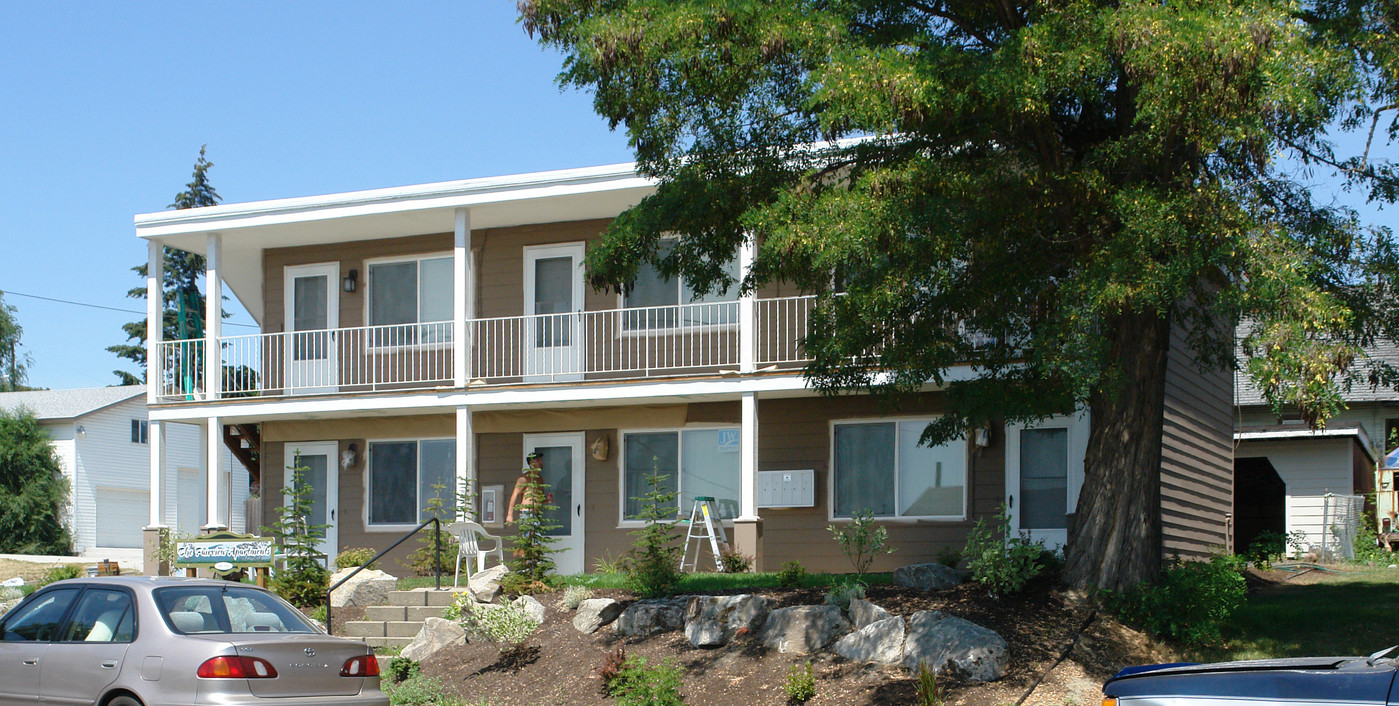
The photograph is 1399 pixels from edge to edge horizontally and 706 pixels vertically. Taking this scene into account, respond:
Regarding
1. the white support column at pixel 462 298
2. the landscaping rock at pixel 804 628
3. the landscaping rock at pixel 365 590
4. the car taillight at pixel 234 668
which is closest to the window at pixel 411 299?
the white support column at pixel 462 298

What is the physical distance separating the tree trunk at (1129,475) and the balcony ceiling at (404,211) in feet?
22.6

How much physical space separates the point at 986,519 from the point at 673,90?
25.4 feet

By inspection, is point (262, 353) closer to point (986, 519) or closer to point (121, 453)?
point (986, 519)

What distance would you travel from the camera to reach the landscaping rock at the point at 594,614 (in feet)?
36.3

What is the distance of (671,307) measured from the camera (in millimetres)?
16141

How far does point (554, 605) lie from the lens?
11.9 meters

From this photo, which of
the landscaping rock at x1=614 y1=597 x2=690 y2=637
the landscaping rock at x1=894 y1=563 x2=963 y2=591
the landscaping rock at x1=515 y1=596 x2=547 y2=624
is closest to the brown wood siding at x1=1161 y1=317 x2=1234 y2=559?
the landscaping rock at x1=894 y1=563 x2=963 y2=591

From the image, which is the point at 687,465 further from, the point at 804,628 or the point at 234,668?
the point at 234,668

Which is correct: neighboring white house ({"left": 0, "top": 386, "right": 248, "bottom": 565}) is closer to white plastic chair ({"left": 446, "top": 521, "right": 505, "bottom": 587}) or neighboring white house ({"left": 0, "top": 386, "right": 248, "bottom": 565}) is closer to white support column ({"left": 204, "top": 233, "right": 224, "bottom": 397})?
white support column ({"left": 204, "top": 233, "right": 224, "bottom": 397})

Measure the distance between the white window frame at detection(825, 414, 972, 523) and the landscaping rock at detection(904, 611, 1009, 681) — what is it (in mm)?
5983

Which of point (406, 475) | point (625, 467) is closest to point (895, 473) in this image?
point (625, 467)

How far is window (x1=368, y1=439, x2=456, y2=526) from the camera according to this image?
58.9ft

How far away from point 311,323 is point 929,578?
452 inches

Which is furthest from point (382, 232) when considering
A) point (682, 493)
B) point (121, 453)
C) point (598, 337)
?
point (121, 453)
